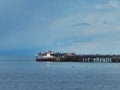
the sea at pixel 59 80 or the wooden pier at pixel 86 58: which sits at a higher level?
the wooden pier at pixel 86 58

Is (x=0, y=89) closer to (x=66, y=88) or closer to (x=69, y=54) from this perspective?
(x=66, y=88)

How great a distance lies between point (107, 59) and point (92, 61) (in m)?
6.79

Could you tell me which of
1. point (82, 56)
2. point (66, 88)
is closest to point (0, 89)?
point (66, 88)

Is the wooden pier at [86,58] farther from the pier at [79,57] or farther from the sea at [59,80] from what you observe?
the sea at [59,80]

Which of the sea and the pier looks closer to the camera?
the sea

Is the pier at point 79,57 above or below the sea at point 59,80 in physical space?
above

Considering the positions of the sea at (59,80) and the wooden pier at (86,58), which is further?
the wooden pier at (86,58)

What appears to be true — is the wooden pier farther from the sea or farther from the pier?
the sea

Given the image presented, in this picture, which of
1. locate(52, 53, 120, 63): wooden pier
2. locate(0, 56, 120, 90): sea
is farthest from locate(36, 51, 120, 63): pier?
locate(0, 56, 120, 90): sea

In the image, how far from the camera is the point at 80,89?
65.1 m

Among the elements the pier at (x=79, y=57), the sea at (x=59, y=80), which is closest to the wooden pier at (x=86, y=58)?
the pier at (x=79, y=57)

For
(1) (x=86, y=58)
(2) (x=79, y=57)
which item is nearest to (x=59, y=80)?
(2) (x=79, y=57)

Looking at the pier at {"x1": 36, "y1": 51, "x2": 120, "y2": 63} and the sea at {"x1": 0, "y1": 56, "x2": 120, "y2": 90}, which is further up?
the pier at {"x1": 36, "y1": 51, "x2": 120, "y2": 63}

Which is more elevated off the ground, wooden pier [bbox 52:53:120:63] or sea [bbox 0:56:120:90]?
wooden pier [bbox 52:53:120:63]
